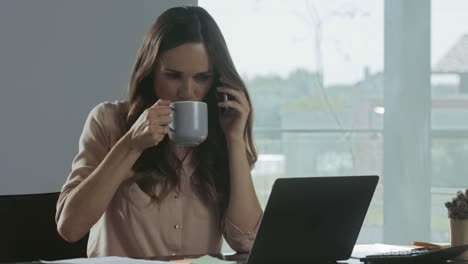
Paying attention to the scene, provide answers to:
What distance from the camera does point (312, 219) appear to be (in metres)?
1.61

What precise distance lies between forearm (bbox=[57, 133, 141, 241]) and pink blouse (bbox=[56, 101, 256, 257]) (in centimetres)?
11

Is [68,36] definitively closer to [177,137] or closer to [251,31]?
[251,31]

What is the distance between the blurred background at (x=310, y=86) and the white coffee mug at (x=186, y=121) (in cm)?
156

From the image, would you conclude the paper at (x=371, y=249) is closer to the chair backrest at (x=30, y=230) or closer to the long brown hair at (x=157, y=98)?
the long brown hair at (x=157, y=98)

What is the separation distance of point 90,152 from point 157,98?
22cm

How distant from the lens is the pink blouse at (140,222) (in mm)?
2018

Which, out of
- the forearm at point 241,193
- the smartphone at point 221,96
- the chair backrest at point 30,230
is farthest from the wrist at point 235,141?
the chair backrest at point 30,230

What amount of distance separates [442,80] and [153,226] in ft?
7.41

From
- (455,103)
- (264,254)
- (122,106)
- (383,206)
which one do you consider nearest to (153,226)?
(122,106)

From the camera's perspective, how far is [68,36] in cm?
335

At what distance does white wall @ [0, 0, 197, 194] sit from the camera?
322 centimetres

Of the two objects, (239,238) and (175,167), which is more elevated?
(175,167)

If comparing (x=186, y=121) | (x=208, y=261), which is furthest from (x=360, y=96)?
(x=208, y=261)

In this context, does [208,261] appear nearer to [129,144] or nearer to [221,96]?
[129,144]
